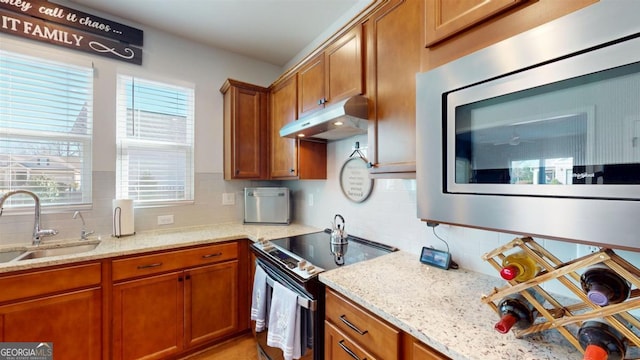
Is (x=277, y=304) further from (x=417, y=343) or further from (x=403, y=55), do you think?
(x=403, y=55)

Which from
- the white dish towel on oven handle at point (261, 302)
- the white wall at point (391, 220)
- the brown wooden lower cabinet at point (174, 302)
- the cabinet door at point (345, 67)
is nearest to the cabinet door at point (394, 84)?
the cabinet door at point (345, 67)

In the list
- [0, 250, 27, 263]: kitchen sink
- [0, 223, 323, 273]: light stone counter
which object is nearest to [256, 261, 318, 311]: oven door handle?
[0, 223, 323, 273]: light stone counter

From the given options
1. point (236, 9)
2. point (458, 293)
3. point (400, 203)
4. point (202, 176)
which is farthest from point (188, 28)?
point (458, 293)

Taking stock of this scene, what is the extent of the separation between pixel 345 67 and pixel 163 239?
188cm

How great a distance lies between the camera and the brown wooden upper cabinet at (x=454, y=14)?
2.35ft

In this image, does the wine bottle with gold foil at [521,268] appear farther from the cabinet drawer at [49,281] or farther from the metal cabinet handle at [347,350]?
the cabinet drawer at [49,281]

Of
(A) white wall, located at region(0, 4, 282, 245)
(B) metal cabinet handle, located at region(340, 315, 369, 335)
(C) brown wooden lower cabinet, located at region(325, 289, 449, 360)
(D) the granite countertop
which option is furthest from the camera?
(A) white wall, located at region(0, 4, 282, 245)

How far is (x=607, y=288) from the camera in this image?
568 millimetres

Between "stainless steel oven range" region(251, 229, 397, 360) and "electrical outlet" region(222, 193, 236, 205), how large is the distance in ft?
2.98

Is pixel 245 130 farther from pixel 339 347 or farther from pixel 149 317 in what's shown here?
pixel 339 347

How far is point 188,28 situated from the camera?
90.5 inches

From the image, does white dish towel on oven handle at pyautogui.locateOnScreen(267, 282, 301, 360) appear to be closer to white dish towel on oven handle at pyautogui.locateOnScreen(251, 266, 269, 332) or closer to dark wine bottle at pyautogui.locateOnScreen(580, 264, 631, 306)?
white dish towel on oven handle at pyautogui.locateOnScreen(251, 266, 269, 332)

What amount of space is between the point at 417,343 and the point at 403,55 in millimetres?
1203

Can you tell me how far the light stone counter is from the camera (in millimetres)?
1496
